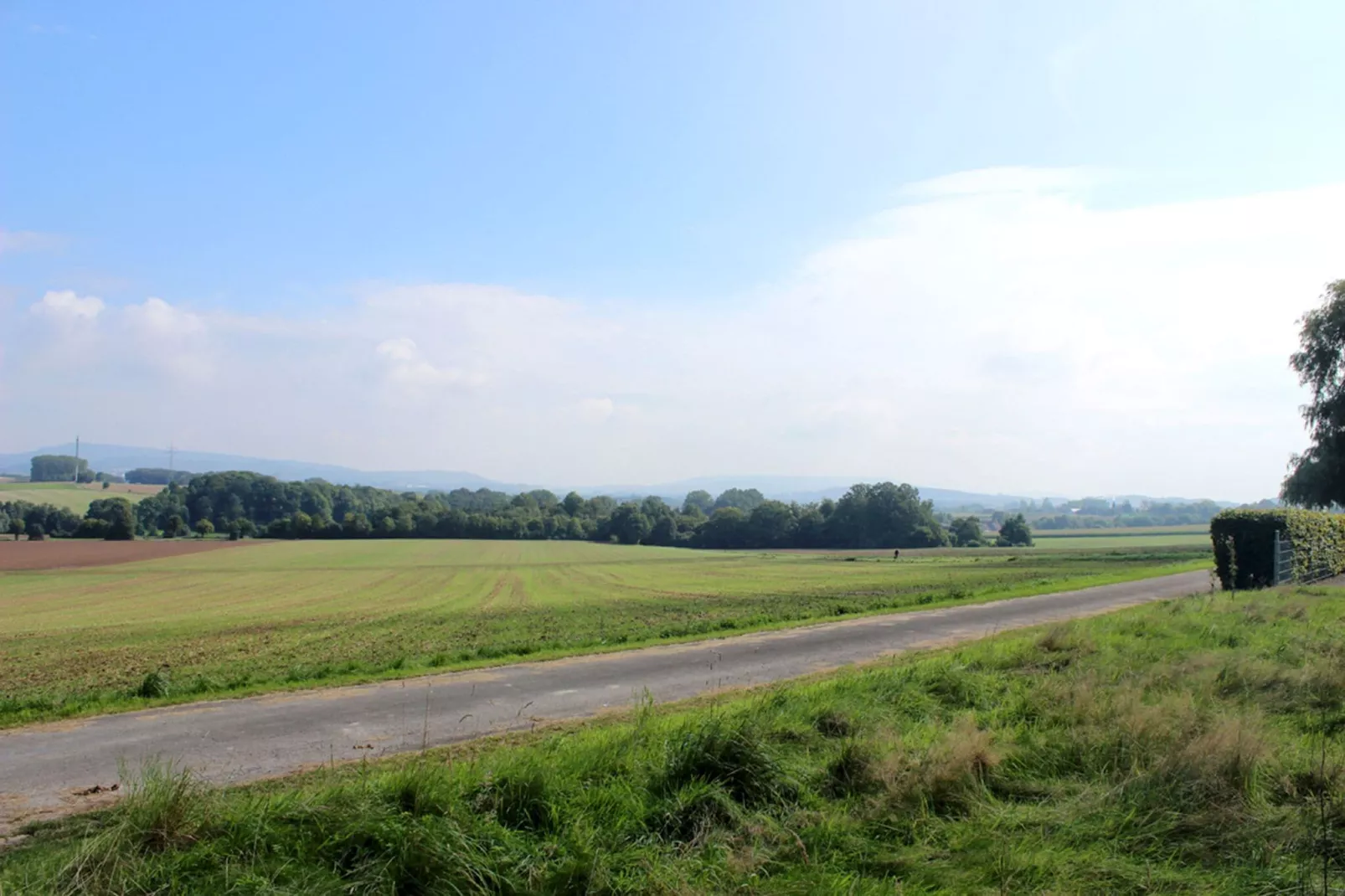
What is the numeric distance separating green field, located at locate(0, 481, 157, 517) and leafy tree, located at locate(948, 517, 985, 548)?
132793mm

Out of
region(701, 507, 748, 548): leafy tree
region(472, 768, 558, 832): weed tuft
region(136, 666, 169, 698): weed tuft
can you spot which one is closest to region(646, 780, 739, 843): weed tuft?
region(472, 768, 558, 832): weed tuft

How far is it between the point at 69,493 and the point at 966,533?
548 feet

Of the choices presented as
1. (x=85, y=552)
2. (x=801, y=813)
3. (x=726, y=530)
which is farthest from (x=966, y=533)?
(x=801, y=813)

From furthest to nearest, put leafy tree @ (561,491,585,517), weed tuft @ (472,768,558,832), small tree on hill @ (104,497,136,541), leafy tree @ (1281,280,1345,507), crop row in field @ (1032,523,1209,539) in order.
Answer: leafy tree @ (561,491,585,517) < crop row in field @ (1032,523,1209,539) < small tree on hill @ (104,497,136,541) < leafy tree @ (1281,280,1345,507) < weed tuft @ (472,768,558,832)

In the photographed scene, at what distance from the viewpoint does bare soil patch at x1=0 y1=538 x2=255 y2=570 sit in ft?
230

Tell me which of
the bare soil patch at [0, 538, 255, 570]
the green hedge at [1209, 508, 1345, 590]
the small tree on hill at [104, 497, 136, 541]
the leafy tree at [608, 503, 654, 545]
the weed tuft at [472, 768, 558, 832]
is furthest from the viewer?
the leafy tree at [608, 503, 654, 545]

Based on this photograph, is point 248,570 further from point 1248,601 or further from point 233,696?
point 1248,601

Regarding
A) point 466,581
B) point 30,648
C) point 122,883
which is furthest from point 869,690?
point 466,581

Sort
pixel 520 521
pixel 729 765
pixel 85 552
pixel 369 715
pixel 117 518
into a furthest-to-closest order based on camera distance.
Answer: pixel 520 521
pixel 117 518
pixel 85 552
pixel 369 715
pixel 729 765

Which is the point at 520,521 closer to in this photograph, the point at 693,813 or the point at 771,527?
the point at 771,527

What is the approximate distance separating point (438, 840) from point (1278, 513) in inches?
1164

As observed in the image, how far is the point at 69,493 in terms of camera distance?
157250 millimetres

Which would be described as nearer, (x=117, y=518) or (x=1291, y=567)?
(x=1291, y=567)

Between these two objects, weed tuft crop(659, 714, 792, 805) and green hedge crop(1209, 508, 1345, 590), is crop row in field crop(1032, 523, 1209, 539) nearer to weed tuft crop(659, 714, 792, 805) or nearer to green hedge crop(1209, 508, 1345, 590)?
green hedge crop(1209, 508, 1345, 590)
